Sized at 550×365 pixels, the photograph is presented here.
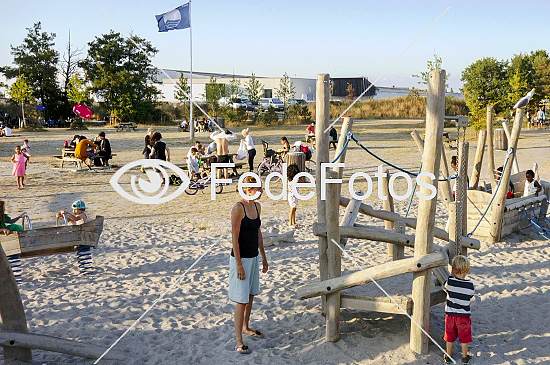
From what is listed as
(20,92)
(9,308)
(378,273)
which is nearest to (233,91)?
(20,92)

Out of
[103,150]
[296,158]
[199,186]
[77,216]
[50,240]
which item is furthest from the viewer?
[103,150]

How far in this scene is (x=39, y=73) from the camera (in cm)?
4631

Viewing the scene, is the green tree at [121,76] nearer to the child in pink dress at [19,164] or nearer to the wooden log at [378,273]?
the child in pink dress at [19,164]

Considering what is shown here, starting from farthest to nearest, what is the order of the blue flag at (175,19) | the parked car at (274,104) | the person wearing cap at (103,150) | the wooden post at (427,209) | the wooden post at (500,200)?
1. the parked car at (274,104)
2. the blue flag at (175,19)
3. the person wearing cap at (103,150)
4. the wooden post at (500,200)
5. the wooden post at (427,209)

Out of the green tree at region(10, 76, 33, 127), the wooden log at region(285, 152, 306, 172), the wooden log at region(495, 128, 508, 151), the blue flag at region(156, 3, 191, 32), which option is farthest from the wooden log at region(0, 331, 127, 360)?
the green tree at region(10, 76, 33, 127)

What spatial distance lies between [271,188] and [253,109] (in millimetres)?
27934

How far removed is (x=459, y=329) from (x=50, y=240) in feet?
15.5

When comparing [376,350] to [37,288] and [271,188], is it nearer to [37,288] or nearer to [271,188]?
[37,288]

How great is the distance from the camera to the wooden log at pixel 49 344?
449cm

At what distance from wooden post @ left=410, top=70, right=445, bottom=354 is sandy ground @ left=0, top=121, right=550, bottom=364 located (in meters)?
0.32

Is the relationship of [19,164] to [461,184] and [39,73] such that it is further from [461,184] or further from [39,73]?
[39,73]

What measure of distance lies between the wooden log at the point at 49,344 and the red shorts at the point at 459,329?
2834 millimetres

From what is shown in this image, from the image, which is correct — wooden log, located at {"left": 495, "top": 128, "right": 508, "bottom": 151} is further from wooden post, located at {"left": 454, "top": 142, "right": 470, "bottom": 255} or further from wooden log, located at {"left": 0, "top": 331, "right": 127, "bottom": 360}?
wooden log, located at {"left": 0, "top": 331, "right": 127, "bottom": 360}

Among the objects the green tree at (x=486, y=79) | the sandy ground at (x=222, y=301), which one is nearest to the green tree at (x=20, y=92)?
the green tree at (x=486, y=79)
